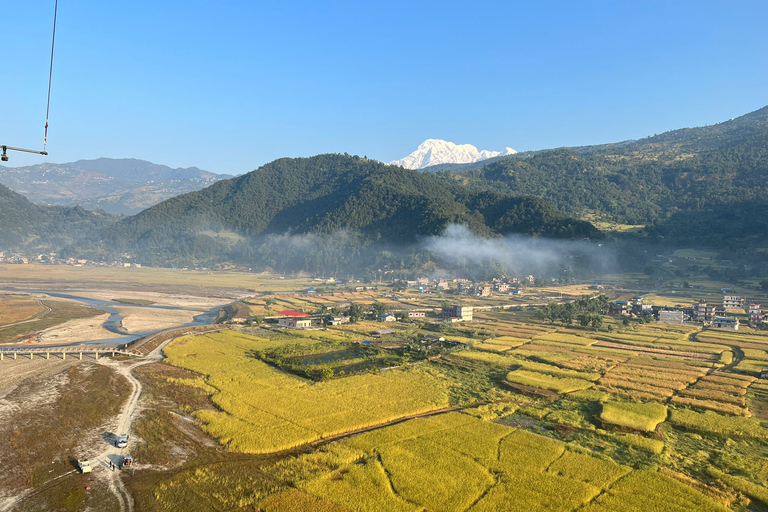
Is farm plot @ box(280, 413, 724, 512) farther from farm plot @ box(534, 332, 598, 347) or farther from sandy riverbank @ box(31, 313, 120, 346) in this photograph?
sandy riverbank @ box(31, 313, 120, 346)

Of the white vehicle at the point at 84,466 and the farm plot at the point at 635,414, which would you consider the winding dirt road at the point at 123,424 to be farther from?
the farm plot at the point at 635,414

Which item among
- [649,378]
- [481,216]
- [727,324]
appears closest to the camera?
[649,378]

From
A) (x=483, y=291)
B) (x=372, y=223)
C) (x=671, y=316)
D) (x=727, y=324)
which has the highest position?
(x=372, y=223)

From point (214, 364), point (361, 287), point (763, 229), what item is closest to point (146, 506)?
point (214, 364)

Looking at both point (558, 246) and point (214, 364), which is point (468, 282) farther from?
point (214, 364)

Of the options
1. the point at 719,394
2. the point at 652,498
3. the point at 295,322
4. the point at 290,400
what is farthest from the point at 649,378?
the point at 295,322

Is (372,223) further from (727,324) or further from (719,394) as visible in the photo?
(719,394)
